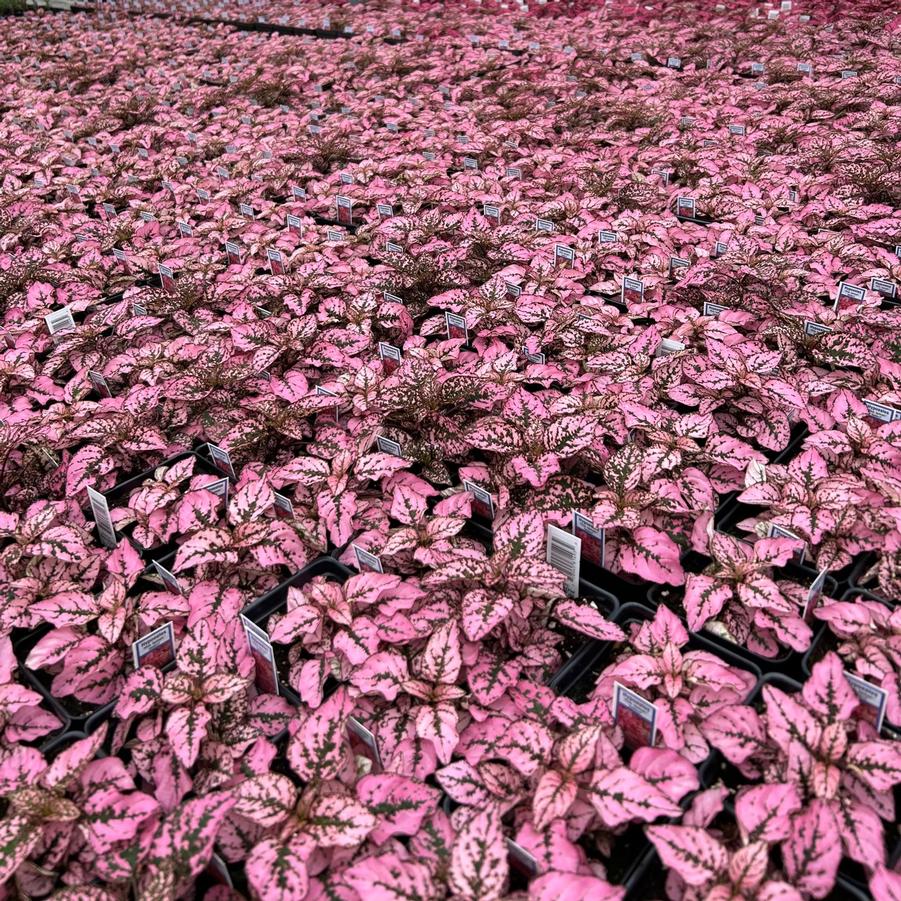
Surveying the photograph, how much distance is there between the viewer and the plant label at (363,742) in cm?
145

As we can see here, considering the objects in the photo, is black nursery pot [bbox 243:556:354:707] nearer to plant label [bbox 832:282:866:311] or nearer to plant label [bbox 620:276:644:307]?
plant label [bbox 620:276:644:307]

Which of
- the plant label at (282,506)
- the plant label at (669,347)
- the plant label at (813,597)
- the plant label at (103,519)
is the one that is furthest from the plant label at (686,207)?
the plant label at (103,519)

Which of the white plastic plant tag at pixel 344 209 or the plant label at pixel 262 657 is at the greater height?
the white plastic plant tag at pixel 344 209

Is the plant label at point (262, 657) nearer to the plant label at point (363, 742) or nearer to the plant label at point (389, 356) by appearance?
the plant label at point (363, 742)

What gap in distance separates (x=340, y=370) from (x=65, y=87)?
233 inches

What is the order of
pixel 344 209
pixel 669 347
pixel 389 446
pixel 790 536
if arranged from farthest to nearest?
pixel 344 209, pixel 669 347, pixel 389 446, pixel 790 536

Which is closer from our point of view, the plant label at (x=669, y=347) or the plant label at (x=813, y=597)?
the plant label at (x=813, y=597)

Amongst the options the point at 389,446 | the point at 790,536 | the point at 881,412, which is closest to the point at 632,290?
the point at 881,412

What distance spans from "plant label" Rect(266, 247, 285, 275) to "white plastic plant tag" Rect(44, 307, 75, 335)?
834mm

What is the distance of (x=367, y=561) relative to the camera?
1.78 meters

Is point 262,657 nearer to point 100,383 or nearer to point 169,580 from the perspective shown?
point 169,580

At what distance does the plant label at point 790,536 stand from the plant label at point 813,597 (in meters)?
0.09

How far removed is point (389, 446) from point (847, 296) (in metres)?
1.78

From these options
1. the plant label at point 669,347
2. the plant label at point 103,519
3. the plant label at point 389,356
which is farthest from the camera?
the plant label at point 389,356
